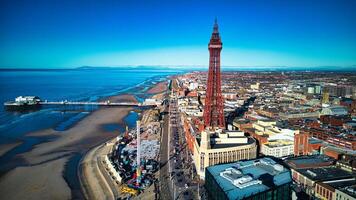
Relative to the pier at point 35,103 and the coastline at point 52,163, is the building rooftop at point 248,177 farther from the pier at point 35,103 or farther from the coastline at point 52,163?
the pier at point 35,103

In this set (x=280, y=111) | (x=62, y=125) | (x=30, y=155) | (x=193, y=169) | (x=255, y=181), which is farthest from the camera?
(x=280, y=111)

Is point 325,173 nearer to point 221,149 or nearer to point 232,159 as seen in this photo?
point 232,159

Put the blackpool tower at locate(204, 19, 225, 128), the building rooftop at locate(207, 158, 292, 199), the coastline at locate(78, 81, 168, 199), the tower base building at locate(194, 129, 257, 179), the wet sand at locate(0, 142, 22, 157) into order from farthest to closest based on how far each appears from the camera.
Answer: the wet sand at locate(0, 142, 22, 157)
the blackpool tower at locate(204, 19, 225, 128)
the tower base building at locate(194, 129, 257, 179)
the coastline at locate(78, 81, 168, 199)
the building rooftop at locate(207, 158, 292, 199)

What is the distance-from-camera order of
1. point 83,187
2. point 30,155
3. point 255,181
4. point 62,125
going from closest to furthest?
point 255,181 < point 83,187 < point 30,155 < point 62,125

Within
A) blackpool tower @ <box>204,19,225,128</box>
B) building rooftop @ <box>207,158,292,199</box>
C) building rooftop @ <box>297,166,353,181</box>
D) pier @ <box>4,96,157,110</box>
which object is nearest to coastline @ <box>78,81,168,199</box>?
building rooftop @ <box>207,158,292,199</box>

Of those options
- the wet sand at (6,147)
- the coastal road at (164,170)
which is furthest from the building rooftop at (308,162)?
the wet sand at (6,147)

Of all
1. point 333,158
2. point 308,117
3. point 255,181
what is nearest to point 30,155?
point 255,181

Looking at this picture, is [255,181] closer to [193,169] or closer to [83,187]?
[193,169]

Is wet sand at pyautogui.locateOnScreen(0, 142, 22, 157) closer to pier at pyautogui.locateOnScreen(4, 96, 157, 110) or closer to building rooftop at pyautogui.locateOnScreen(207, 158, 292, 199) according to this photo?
building rooftop at pyautogui.locateOnScreen(207, 158, 292, 199)
